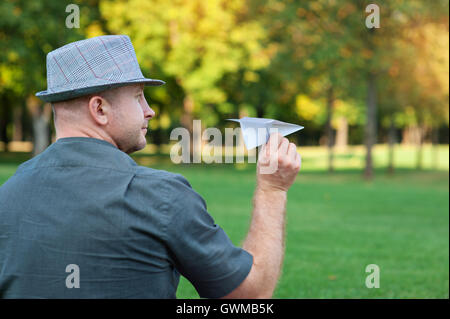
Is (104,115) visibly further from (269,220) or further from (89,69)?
(269,220)

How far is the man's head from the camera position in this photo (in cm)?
214

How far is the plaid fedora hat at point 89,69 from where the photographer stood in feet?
6.84

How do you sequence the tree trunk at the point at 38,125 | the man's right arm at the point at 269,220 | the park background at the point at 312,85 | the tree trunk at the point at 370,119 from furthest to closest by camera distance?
the tree trunk at the point at 38,125, the tree trunk at the point at 370,119, the park background at the point at 312,85, the man's right arm at the point at 269,220

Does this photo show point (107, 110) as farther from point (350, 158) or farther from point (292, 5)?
point (350, 158)

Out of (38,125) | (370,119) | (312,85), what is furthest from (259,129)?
(38,125)

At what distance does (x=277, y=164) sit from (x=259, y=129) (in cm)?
16

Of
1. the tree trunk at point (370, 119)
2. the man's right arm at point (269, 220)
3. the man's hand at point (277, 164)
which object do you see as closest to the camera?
the man's right arm at point (269, 220)

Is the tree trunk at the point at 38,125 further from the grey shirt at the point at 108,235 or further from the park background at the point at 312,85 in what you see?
the grey shirt at the point at 108,235

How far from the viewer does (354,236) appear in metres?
11.0

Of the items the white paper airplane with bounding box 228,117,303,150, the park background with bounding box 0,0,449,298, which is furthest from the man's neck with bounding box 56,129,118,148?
the park background with bounding box 0,0,449,298

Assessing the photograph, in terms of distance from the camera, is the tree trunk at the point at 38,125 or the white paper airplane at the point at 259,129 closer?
the white paper airplane at the point at 259,129

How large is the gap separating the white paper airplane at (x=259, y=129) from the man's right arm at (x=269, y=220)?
0.03 metres

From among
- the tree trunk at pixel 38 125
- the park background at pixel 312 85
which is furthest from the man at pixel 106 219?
the tree trunk at pixel 38 125
